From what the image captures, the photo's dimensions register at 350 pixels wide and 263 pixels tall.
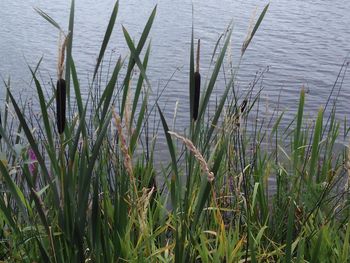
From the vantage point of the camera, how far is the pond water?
25.0 feet

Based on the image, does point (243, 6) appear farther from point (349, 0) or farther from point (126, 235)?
point (126, 235)

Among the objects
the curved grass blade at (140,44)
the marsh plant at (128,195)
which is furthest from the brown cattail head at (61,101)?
the curved grass blade at (140,44)

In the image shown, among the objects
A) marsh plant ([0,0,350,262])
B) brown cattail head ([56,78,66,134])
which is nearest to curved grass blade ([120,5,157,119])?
marsh plant ([0,0,350,262])

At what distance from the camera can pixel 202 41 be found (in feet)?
31.9

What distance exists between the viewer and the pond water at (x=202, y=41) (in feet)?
25.0

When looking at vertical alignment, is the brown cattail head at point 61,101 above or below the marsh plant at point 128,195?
above

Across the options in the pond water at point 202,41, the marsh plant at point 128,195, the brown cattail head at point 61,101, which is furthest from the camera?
the pond water at point 202,41

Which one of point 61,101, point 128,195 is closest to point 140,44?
point 61,101

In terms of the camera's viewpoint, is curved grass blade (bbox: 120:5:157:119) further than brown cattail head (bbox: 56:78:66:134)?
Yes

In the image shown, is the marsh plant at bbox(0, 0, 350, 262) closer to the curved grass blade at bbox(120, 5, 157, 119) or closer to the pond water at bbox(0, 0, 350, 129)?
the curved grass blade at bbox(120, 5, 157, 119)

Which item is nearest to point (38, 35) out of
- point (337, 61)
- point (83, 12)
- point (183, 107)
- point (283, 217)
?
point (83, 12)

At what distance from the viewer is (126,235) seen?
1.89m

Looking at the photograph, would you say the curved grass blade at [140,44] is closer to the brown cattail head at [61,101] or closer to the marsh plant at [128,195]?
the marsh plant at [128,195]

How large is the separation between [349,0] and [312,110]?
28.1 feet
